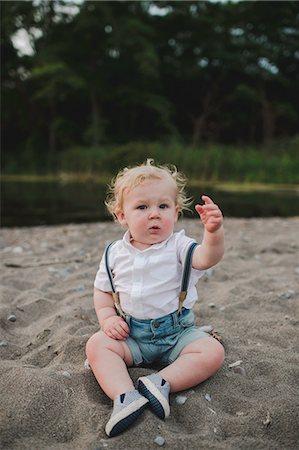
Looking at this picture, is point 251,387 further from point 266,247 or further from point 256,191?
point 256,191

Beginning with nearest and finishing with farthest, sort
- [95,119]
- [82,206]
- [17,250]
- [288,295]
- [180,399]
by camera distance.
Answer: [180,399], [288,295], [17,250], [82,206], [95,119]

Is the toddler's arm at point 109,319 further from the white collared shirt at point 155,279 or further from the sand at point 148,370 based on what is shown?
the sand at point 148,370

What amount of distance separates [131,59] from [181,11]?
386 cm

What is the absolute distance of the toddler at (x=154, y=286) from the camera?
7.77 ft

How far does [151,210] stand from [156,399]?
855 mm

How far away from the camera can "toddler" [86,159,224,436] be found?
2.37 meters

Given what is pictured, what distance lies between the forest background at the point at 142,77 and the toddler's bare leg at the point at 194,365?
22.7 metres

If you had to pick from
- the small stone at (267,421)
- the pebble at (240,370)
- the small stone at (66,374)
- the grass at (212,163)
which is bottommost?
the grass at (212,163)

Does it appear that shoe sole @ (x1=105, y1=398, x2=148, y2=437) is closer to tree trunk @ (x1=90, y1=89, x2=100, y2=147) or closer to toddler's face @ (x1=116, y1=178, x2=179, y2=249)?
toddler's face @ (x1=116, y1=178, x2=179, y2=249)

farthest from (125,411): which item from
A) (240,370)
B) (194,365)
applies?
(240,370)

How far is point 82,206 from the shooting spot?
12.2m

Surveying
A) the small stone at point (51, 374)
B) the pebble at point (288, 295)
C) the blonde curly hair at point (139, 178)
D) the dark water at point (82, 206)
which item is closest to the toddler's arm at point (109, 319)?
the small stone at point (51, 374)

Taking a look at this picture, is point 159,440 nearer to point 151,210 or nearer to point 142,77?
point 151,210

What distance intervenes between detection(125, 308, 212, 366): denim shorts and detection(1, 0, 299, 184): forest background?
2257cm
